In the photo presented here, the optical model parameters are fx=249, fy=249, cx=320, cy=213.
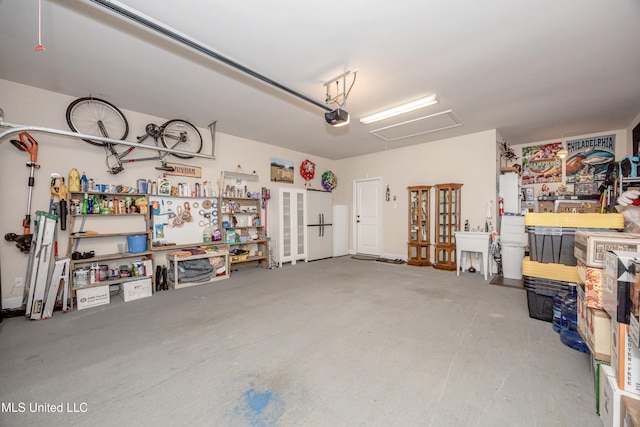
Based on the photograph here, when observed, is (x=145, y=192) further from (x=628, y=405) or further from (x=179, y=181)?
(x=628, y=405)

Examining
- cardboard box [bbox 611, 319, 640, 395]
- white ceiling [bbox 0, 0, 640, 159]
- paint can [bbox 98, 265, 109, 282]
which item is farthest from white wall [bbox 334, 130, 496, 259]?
paint can [bbox 98, 265, 109, 282]

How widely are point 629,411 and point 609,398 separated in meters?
0.19

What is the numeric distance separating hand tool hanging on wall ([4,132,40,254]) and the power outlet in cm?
36

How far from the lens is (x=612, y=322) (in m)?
1.41

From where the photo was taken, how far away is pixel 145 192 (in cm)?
405

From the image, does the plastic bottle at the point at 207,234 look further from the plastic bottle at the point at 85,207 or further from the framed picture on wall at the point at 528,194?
the framed picture on wall at the point at 528,194

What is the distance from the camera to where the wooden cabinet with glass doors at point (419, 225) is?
5.72m

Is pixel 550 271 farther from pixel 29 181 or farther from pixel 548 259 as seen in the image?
pixel 29 181

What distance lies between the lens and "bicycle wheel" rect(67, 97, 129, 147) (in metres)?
3.50

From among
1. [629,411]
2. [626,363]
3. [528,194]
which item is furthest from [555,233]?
[528,194]

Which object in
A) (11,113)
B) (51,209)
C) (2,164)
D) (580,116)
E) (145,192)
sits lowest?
(51,209)

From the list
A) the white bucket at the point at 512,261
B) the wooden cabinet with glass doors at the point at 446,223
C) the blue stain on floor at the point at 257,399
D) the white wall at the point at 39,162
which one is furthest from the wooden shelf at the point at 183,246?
the white bucket at the point at 512,261

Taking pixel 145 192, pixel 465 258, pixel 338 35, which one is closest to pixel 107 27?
pixel 338 35

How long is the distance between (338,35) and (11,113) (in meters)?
4.17
